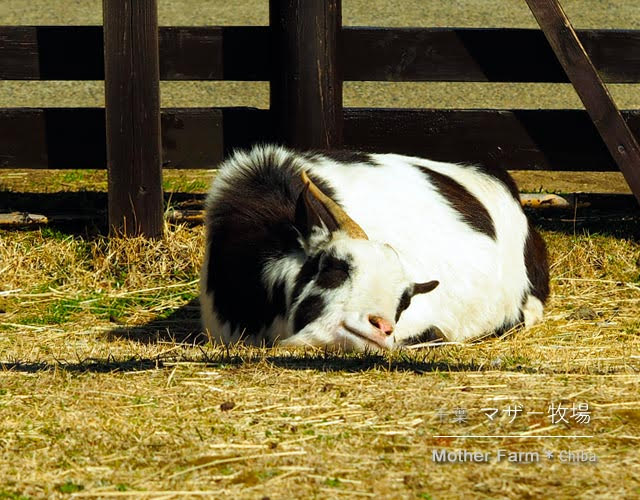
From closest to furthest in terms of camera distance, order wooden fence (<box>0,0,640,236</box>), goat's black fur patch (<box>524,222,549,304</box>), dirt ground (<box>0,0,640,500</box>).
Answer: dirt ground (<box>0,0,640,500</box>) < goat's black fur patch (<box>524,222,549,304</box>) < wooden fence (<box>0,0,640,236</box>)

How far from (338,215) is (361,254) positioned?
0.31 metres

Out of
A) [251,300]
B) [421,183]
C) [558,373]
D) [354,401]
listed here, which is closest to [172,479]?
[354,401]

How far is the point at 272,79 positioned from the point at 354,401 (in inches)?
160

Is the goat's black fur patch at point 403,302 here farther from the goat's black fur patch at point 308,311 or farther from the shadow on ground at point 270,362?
the goat's black fur patch at point 308,311

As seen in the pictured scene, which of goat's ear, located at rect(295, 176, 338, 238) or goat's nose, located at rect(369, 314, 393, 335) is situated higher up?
goat's ear, located at rect(295, 176, 338, 238)

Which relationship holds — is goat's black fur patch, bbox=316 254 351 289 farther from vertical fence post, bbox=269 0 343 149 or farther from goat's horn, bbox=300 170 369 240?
vertical fence post, bbox=269 0 343 149

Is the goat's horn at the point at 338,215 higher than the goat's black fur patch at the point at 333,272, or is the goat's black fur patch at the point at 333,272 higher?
the goat's horn at the point at 338,215

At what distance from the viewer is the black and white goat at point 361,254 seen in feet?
18.4

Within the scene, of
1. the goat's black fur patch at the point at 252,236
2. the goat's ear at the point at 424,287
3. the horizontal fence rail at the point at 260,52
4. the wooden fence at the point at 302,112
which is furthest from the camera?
the horizontal fence rail at the point at 260,52

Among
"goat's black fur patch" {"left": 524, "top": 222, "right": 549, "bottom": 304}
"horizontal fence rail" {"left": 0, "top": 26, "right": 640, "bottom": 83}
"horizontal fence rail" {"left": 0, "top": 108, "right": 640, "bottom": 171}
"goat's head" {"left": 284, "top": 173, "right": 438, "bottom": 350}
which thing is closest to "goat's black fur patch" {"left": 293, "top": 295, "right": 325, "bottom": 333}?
"goat's head" {"left": 284, "top": 173, "right": 438, "bottom": 350}

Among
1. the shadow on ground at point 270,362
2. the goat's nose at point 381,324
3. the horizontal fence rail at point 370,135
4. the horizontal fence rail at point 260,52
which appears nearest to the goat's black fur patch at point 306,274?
the shadow on ground at point 270,362

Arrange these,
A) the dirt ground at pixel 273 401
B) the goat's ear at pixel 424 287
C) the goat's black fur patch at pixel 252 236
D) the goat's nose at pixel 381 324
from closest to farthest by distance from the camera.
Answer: the dirt ground at pixel 273 401 → the goat's nose at pixel 381 324 → the goat's ear at pixel 424 287 → the goat's black fur patch at pixel 252 236

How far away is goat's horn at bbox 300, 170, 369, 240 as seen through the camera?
5.82m

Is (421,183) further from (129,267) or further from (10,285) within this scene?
(10,285)
